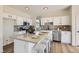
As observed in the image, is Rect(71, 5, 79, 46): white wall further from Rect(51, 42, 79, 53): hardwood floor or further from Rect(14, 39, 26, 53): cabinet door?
Rect(14, 39, 26, 53): cabinet door

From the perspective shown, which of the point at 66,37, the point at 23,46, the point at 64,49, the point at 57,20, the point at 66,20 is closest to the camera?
the point at 23,46

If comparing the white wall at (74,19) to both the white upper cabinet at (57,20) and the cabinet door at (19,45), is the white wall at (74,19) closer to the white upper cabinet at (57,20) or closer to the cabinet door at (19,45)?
the white upper cabinet at (57,20)

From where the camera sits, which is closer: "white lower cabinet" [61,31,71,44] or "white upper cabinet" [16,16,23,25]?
"white lower cabinet" [61,31,71,44]

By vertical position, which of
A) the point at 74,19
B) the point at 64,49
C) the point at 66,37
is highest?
the point at 74,19

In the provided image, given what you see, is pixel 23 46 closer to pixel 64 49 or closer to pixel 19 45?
pixel 19 45

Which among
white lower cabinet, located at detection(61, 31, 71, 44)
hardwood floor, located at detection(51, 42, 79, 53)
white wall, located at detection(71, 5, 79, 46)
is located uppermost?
white wall, located at detection(71, 5, 79, 46)

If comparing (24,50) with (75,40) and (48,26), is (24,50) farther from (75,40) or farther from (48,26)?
(48,26)

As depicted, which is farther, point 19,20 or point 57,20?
point 57,20

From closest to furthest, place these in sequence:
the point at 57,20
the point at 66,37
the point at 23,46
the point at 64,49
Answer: the point at 23,46
the point at 64,49
the point at 66,37
the point at 57,20

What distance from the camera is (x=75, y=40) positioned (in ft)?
15.5

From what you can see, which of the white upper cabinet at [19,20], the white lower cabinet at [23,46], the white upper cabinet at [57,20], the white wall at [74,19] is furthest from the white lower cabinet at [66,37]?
the white lower cabinet at [23,46]

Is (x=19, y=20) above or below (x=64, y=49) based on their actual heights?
above

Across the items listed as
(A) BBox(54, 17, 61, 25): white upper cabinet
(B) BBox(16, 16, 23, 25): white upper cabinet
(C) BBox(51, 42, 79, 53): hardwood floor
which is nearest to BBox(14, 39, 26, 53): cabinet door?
(C) BBox(51, 42, 79, 53): hardwood floor

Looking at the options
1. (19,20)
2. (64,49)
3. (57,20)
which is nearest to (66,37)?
(64,49)
